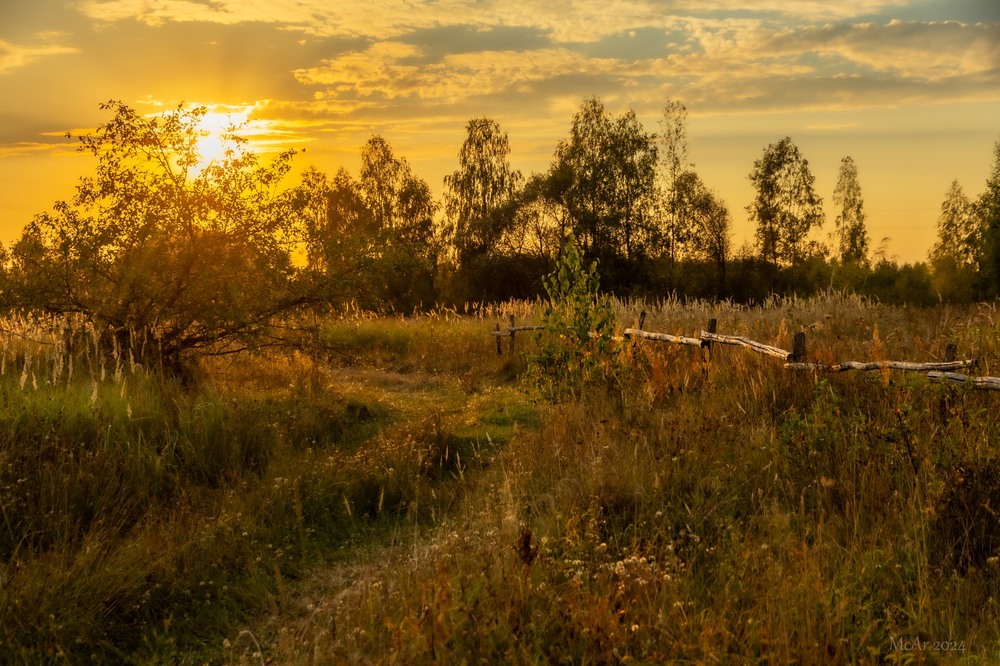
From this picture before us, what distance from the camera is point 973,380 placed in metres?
5.57

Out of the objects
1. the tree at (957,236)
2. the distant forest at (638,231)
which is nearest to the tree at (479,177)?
the distant forest at (638,231)

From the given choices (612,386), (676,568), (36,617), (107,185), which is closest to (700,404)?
(612,386)

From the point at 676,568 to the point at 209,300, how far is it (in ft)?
Answer: 24.8

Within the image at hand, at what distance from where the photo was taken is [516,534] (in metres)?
4.39

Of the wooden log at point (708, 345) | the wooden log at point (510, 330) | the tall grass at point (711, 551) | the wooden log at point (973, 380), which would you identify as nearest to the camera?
the tall grass at point (711, 551)

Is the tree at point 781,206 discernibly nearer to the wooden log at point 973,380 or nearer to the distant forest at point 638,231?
the distant forest at point 638,231

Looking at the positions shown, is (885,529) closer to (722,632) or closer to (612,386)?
(722,632)

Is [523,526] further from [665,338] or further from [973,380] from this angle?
[665,338]

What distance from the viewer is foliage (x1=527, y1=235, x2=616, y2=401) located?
8.38m

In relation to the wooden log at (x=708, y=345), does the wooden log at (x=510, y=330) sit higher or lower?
lower

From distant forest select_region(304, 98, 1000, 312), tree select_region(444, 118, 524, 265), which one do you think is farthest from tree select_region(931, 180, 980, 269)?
tree select_region(444, 118, 524, 265)

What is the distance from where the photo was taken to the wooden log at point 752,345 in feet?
25.0

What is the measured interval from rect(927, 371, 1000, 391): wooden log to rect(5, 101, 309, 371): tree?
7.67 metres

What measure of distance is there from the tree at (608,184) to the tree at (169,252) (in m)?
31.2
